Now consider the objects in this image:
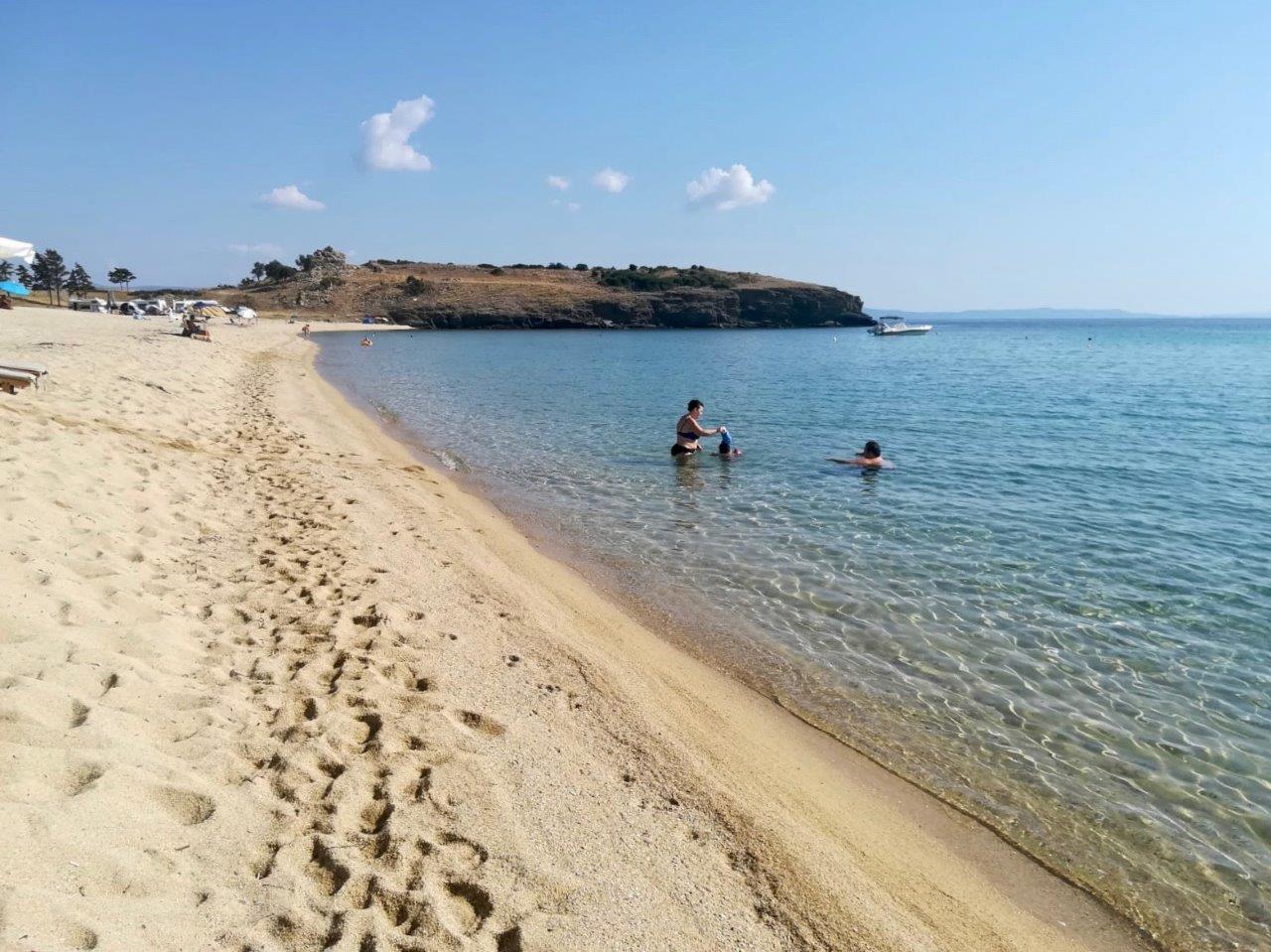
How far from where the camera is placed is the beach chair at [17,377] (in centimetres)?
1177

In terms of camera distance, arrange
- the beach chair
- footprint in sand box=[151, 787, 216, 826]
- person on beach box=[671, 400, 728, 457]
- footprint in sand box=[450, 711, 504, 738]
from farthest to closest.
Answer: person on beach box=[671, 400, 728, 457] < the beach chair < footprint in sand box=[450, 711, 504, 738] < footprint in sand box=[151, 787, 216, 826]

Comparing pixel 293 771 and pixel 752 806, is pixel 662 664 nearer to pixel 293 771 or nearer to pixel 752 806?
pixel 752 806

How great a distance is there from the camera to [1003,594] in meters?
8.78

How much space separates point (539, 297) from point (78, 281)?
197 feet

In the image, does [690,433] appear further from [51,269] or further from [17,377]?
[51,269]

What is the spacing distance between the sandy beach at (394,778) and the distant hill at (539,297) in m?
107

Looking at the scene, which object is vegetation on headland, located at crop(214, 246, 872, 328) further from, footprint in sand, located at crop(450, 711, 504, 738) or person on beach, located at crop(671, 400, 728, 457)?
footprint in sand, located at crop(450, 711, 504, 738)

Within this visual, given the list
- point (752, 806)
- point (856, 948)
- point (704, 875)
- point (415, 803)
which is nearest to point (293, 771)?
point (415, 803)

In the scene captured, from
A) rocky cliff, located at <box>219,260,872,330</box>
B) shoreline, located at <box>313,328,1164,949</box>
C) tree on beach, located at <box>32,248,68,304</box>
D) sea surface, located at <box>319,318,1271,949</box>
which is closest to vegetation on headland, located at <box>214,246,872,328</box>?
rocky cliff, located at <box>219,260,872,330</box>

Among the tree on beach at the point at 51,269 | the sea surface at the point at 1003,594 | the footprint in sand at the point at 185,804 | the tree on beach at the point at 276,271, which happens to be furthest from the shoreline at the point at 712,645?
the tree on beach at the point at 276,271

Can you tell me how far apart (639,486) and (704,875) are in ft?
35.1

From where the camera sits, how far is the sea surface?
200 inches

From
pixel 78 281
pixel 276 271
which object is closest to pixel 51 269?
pixel 78 281

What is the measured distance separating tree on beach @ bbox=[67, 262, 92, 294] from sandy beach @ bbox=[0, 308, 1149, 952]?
104361mm
